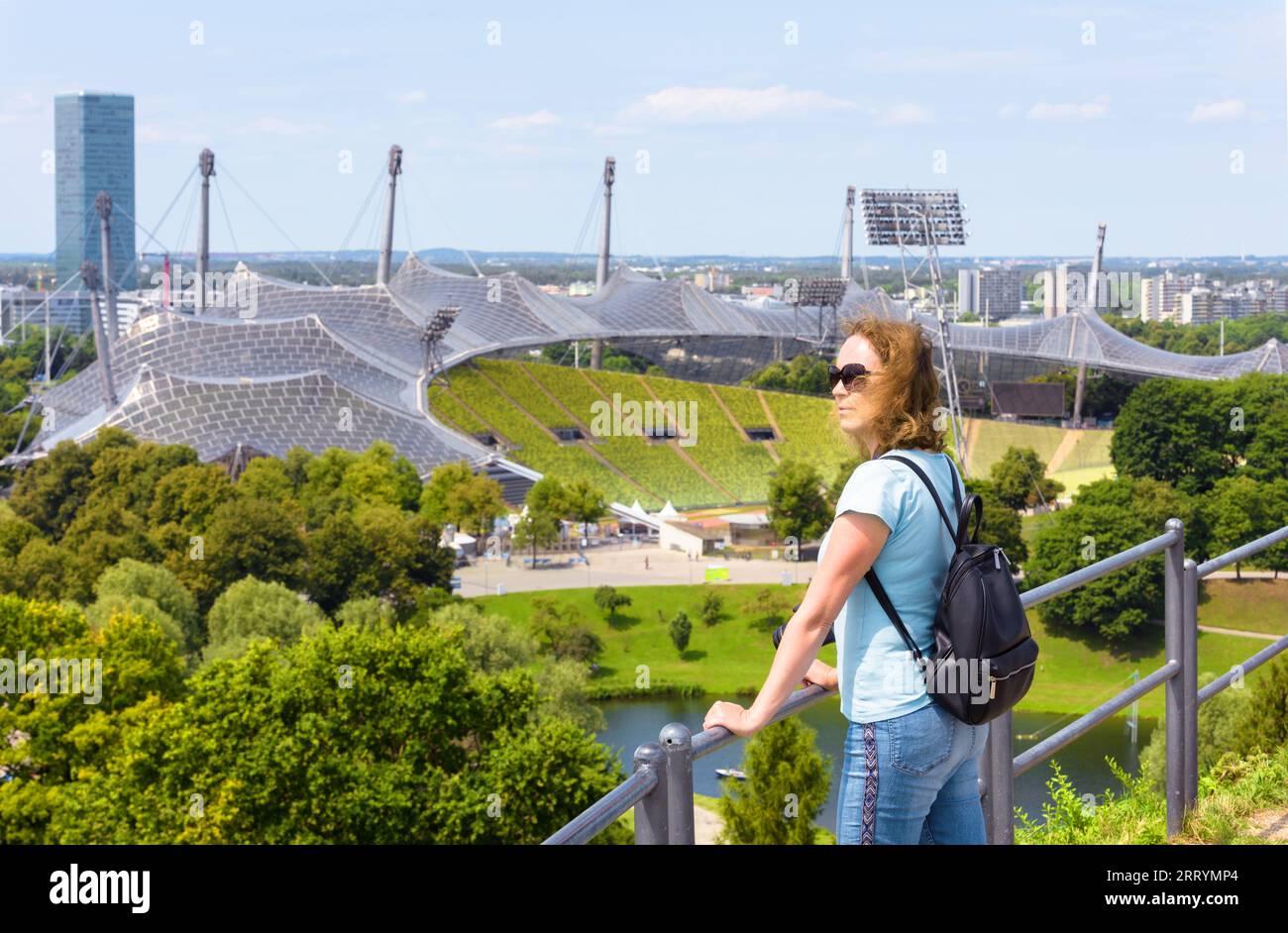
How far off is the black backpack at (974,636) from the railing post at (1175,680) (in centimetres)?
138

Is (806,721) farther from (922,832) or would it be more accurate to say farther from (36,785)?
(922,832)

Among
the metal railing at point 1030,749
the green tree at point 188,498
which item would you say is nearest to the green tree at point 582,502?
the green tree at point 188,498

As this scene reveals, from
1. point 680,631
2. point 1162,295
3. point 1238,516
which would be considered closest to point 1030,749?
point 680,631

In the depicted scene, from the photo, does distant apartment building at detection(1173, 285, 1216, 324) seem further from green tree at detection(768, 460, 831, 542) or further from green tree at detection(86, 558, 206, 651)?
green tree at detection(86, 558, 206, 651)

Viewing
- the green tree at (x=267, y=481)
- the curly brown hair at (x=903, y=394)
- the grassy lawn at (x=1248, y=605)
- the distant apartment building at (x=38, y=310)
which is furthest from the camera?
the distant apartment building at (x=38, y=310)

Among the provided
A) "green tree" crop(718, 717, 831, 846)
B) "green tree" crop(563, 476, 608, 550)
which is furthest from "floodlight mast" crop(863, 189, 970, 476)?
"green tree" crop(718, 717, 831, 846)

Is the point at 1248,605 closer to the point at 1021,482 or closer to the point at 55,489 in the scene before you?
the point at 1021,482

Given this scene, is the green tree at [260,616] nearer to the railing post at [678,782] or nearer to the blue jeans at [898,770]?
the blue jeans at [898,770]

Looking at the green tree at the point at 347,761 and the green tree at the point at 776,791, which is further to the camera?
the green tree at the point at 776,791

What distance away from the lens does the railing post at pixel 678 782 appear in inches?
90.3

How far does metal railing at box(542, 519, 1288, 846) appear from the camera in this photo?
2.28 m

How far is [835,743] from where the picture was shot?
73.4ft

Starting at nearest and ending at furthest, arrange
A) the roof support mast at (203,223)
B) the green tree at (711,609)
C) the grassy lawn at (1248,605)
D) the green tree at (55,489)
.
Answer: the grassy lawn at (1248,605)
the green tree at (711,609)
the green tree at (55,489)
the roof support mast at (203,223)

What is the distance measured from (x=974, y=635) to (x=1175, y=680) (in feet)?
5.51
